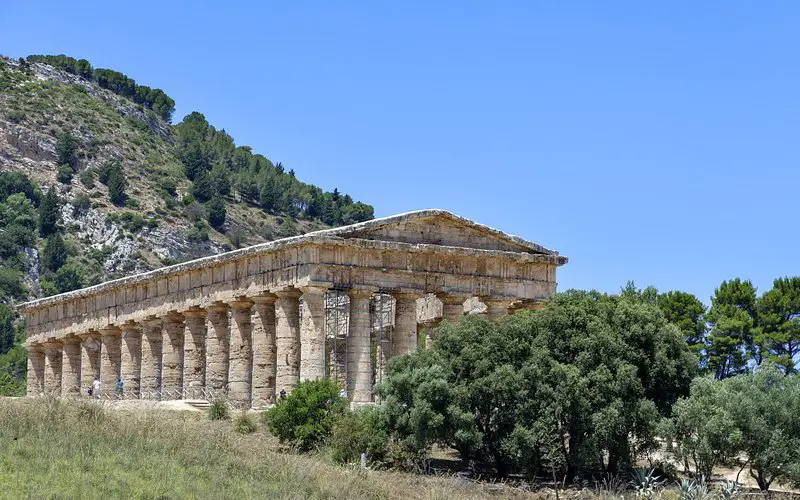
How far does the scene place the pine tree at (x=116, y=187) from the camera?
10606cm

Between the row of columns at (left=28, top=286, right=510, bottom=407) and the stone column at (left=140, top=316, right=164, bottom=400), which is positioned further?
the stone column at (left=140, top=316, right=164, bottom=400)

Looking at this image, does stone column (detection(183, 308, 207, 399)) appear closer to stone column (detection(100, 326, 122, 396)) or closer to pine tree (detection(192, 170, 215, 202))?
stone column (detection(100, 326, 122, 396))

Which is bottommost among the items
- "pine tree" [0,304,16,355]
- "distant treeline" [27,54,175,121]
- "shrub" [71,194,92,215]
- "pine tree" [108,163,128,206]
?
"pine tree" [0,304,16,355]

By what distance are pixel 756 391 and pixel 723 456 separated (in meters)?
1.85

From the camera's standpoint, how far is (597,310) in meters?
38.7

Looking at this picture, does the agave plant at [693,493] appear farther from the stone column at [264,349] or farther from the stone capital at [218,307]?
the stone capital at [218,307]

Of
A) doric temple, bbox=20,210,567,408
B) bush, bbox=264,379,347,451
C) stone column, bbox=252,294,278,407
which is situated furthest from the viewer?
stone column, bbox=252,294,278,407

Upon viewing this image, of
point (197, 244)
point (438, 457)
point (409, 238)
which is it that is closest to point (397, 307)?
point (409, 238)

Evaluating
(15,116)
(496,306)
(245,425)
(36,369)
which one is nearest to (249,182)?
(15,116)

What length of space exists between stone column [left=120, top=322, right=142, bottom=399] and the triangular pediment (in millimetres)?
14822

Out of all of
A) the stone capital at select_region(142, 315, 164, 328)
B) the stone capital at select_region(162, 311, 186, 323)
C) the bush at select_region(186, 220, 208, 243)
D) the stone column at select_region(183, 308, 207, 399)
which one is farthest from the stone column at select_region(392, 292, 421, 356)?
the bush at select_region(186, 220, 208, 243)

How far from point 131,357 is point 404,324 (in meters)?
14.8

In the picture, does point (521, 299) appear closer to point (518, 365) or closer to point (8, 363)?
point (518, 365)

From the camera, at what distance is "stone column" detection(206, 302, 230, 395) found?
159 feet
